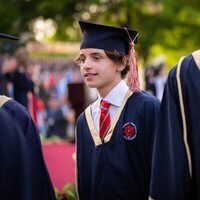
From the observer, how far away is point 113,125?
12.2 feet

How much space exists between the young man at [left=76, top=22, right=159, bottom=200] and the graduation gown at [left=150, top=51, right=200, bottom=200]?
0.74 m

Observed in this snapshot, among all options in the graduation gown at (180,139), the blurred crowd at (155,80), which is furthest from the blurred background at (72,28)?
the graduation gown at (180,139)

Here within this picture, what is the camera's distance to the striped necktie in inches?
149

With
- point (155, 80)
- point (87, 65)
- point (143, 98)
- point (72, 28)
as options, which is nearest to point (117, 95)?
point (143, 98)

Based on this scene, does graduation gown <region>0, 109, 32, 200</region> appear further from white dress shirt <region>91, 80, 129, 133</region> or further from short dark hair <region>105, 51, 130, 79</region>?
short dark hair <region>105, 51, 130, 79</region>

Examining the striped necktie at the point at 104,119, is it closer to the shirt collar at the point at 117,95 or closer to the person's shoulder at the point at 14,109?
the shirt collar at the point at 117,95

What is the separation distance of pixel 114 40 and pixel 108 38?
0.15 feet

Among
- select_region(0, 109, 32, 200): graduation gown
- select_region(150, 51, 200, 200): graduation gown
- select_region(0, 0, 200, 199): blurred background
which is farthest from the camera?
select_region(0, 0, 200, 199): blurred background

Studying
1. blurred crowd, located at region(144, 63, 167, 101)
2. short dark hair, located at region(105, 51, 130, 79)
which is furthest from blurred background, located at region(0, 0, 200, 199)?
short dark hair, located at region(105, 51, 130, 79)

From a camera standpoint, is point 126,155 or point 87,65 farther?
point 87,65

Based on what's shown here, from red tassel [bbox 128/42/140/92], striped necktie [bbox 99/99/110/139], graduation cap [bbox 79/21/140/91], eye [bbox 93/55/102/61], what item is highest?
graduation cap [bbox 79/21/140/91]

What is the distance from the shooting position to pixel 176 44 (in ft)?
57.5

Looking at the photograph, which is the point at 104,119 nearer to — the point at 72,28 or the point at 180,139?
the point at 180,139

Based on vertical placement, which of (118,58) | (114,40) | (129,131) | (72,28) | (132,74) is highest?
(72,28)
